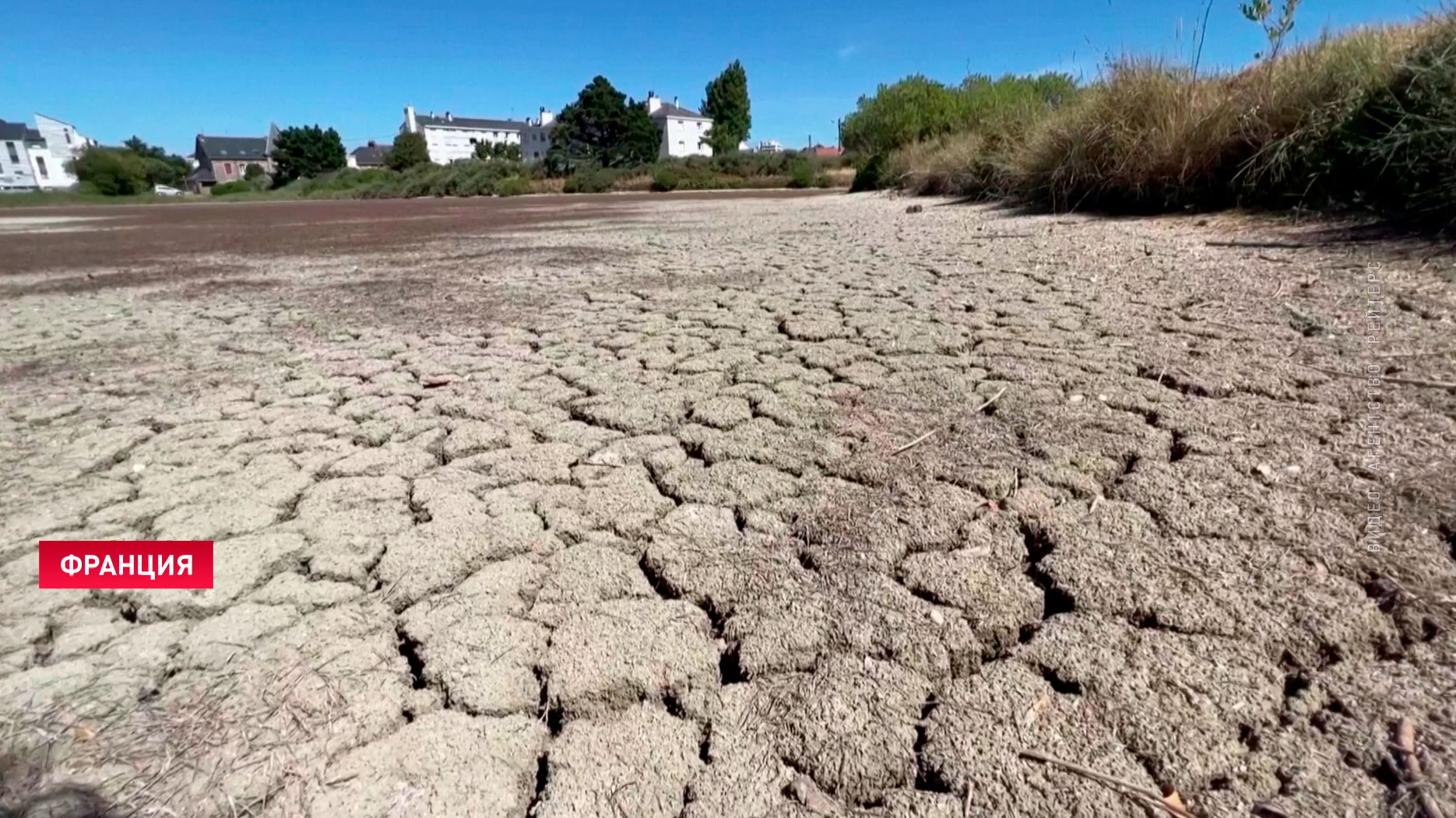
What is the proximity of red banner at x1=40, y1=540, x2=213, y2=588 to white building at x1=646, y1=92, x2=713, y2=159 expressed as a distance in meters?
59.8

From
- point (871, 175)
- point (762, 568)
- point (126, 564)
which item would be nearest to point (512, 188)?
point (871, 175)

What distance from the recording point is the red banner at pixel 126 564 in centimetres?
130

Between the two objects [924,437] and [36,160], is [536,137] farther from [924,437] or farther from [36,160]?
[924,437]

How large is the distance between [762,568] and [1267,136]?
204 inches

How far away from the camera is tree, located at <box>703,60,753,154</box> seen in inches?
2031

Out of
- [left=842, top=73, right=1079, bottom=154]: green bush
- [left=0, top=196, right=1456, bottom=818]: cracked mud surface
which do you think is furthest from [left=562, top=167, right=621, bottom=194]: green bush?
[left=0, top=196, right=1456, bottom=818]: cracked mud surface

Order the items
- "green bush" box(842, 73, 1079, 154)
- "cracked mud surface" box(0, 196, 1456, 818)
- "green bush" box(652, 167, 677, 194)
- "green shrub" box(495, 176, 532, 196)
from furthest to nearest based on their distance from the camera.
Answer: "green shrub" box(495, 176, 532, 196)
"green bush" box(652, 167, 677, 194)
"green bush" box(842, 73, 1079, 154)
"cracked mud surface" box(0, 196, 1456, 818)

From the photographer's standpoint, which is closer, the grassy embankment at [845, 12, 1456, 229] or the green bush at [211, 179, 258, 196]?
the grassy embankment at [845, 12, 1456, 229]

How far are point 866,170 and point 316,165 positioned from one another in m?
51.5

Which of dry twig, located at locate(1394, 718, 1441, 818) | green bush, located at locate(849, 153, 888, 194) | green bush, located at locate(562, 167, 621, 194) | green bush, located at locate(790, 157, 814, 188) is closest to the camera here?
dry twig, located at locate(1394, 718, 1441, 818)

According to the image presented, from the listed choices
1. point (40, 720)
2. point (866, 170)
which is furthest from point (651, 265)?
point (866, 170)

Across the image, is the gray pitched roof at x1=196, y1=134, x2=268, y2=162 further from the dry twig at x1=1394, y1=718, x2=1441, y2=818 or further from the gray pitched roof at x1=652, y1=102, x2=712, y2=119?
the dry twig at x1=1394, y1=718, x2=1441, y2=818

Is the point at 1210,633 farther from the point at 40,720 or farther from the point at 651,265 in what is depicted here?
the point at 651,265

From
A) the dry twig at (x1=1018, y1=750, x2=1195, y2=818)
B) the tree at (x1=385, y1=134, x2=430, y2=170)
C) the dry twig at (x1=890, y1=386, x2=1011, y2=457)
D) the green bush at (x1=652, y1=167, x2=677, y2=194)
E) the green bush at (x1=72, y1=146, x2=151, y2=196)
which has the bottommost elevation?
the dry twig at (x1=1018, y1=750, x2=1195, y2=818)
